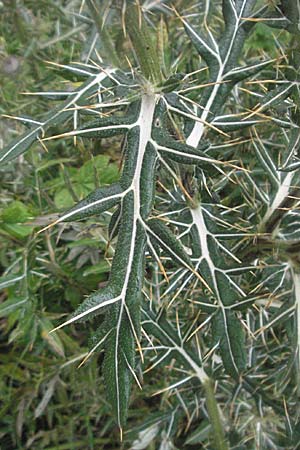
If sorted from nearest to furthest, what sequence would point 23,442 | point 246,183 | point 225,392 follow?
point 246,183
point 225,392
point 23,442

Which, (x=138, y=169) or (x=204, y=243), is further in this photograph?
(x=204, y=243)

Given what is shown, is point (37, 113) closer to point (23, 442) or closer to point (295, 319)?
point (23, 442)

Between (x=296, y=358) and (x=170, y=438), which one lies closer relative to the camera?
(x=296, y=358)

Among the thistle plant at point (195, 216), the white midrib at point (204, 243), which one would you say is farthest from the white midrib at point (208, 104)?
the white midrib at point (204, 243)

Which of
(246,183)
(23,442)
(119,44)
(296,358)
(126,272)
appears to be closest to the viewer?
(126,272)

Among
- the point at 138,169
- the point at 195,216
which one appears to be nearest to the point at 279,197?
the point at 195,216

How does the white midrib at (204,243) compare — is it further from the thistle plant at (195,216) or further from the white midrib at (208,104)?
the white midrib at (208,104)

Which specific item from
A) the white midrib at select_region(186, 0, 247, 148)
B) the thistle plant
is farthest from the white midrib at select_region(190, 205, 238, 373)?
the white midrib at select_region(186, 0, 247, 148)

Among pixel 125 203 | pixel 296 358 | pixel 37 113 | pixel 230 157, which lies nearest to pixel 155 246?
pixel 125 203

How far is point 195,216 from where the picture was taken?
110 cm

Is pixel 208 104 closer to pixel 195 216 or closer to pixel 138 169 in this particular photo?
pixel 195 216

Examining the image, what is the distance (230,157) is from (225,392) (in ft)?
1.74

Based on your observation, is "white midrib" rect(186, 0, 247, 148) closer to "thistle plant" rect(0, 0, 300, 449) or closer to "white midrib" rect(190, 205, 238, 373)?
"thistle plant" rect(0, 0, 300, 449)

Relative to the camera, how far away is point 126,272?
81 centimetres
